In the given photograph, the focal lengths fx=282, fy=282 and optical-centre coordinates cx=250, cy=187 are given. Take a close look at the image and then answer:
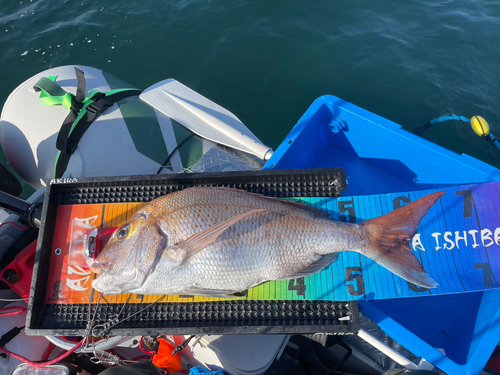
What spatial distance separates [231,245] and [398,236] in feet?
3.71

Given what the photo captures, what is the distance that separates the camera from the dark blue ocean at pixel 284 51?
173 inches

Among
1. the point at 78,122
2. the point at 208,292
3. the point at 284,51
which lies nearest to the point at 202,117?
the point at 78,122

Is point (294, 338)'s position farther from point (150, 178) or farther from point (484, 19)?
point (484, 19)

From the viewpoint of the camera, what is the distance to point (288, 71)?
4711mm

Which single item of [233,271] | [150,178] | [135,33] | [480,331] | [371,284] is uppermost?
[135,33]

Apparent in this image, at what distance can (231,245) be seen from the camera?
1.89 metres

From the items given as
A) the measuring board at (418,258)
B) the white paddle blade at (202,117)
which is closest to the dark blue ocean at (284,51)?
the white paddle blade at (202,117)

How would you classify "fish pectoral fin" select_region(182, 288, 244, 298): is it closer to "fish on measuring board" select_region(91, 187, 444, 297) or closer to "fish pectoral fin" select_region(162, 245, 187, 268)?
"fish on measuring board" select_region(91, 187, 444, 297)

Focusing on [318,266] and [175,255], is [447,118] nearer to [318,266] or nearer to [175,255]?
[318,266]

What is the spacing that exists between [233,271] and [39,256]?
149 centimetres

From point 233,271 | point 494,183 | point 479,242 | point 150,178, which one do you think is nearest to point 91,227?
point 150,178

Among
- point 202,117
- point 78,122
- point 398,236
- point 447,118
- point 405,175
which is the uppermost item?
point 78,122

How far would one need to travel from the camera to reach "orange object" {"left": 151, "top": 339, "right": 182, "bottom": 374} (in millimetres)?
2438

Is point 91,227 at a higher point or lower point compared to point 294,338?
higher
